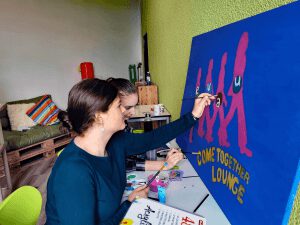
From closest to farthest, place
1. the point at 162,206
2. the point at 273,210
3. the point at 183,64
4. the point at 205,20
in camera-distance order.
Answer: the point at 273,210, the point at 162,206, the point at 205,20, the point at 183,64

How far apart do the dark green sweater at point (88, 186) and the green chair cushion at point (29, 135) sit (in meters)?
2.66

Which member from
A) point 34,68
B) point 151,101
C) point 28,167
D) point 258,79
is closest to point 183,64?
point 258,79

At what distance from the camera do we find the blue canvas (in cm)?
58

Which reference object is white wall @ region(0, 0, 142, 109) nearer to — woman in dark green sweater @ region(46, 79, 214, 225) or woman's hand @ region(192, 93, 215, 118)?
woman in dark green sweater @ region(46, 79, 214, 225)

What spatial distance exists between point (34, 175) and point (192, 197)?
8.90ft

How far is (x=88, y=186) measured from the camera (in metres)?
0.87

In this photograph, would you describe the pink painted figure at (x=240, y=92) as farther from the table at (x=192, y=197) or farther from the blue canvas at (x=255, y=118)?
the table at (x=192, y=197)

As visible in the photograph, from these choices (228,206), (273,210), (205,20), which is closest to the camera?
(273,210)

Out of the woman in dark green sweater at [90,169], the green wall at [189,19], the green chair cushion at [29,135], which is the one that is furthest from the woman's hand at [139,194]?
the green chair cushion at [29,135]

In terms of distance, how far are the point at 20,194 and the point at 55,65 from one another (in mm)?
4025

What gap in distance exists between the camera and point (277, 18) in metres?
0.64

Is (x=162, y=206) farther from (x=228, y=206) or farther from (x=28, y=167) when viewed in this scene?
(x=28, y=167)

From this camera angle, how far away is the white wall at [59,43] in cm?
413

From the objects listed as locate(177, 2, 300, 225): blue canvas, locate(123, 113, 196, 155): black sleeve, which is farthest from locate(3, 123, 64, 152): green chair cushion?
locate(177, 2, 300, 225): blue canvas
